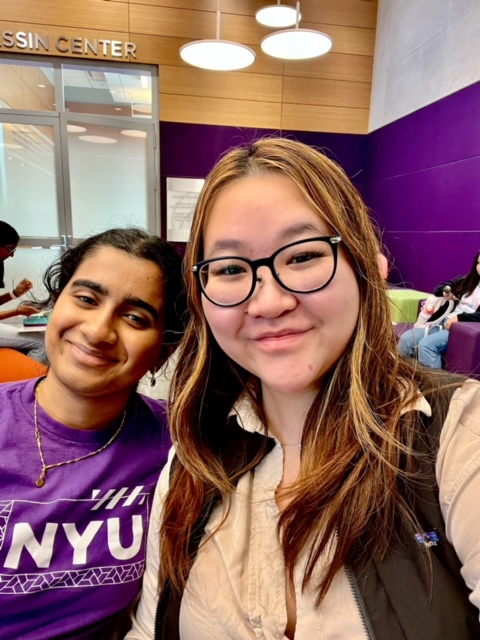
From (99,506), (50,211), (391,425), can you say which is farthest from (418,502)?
(50,211)

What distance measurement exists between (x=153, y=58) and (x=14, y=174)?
226 centimetres

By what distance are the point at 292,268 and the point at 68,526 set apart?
0.76m

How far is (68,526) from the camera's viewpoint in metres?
0.99

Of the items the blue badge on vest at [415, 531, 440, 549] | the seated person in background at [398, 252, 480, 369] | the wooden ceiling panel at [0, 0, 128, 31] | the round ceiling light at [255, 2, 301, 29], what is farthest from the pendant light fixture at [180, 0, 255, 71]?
the blue badge on vest at [415, 531, 440, 549]

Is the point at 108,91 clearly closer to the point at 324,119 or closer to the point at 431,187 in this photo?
the point at 324,119

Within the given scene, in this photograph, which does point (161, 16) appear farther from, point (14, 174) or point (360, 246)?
point (360, 246)

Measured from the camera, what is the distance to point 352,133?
19.9ft

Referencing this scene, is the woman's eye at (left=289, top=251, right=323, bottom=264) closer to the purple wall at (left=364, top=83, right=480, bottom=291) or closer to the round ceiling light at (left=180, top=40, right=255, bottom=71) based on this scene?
the round ceiling light at (left=180, top=40, right=255, bottom=71)

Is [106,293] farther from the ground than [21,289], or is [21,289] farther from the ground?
[106,293]

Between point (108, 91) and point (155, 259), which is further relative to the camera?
point (108, 91)

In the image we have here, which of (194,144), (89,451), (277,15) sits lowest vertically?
(89,451)

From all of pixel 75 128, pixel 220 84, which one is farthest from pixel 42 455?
pixel 220 84

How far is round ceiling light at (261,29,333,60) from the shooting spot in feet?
11.5

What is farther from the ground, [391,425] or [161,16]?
[161,16]
